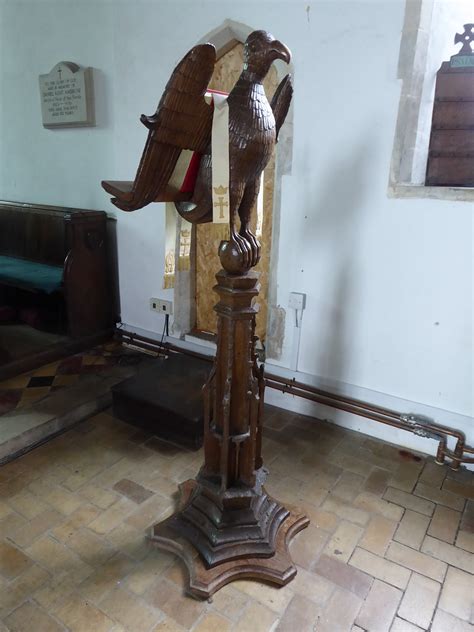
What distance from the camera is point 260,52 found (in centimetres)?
129

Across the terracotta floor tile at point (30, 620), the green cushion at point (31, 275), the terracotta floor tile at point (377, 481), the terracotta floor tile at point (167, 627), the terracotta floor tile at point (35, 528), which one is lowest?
the terracotta floor tile at point (167, 627)

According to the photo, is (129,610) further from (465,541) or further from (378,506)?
(465,541)

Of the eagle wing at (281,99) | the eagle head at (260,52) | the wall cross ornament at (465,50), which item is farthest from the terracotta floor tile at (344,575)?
the wall cross ornament at (465,50)

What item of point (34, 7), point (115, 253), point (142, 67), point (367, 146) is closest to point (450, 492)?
point (367, 146)

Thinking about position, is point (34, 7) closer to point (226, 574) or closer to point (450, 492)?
point (226, 574)

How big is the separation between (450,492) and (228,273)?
151 cm

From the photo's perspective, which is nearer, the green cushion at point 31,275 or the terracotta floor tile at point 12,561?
the terracotta floor tile at point 12,561

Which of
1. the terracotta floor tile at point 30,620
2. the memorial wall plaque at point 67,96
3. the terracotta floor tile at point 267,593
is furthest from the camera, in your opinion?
the memorial wall plaque at point 67,96

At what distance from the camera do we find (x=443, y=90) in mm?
2105

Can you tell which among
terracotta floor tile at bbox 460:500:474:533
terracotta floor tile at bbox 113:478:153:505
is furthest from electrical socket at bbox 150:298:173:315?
terracotta floor tile at bbox 460:500:474:533

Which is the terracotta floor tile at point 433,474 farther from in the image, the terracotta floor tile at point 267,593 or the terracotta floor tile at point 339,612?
the terracotta floor tile at point 267,593

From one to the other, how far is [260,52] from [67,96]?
8.42 ft

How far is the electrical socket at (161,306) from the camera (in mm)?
3130

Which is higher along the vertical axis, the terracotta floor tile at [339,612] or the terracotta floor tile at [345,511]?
the terracotta floor tile at [345,511]
